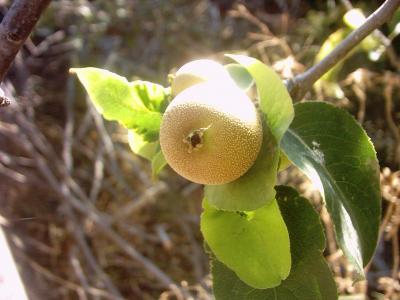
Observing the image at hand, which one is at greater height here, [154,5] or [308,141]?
[154,5]

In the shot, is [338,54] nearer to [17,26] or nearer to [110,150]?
[17,26]

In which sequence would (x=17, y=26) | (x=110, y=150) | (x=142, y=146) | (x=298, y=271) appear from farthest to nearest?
1. (x=110, y=150)
2. (x=142, y=146)
3. (x=298, y=271)
4. (x=17, y=26)

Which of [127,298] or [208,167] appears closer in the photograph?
[208,167]

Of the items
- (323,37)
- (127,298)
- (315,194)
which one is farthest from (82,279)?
(323,37)

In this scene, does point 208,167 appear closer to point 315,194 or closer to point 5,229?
point 315,194

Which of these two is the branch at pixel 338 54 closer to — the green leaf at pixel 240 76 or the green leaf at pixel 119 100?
the green leaf at pixel 240 76

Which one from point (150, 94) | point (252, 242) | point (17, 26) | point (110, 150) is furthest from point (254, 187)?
point (110, 150)

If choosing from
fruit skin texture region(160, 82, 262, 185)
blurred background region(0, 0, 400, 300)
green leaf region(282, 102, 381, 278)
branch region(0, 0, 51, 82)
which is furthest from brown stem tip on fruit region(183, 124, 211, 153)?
blurred background region(0, 0, 400, 300)
